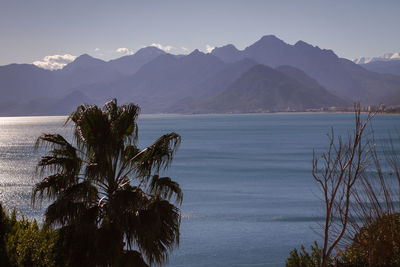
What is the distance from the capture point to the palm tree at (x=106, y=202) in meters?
9.96

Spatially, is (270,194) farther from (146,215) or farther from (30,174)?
(146,215)

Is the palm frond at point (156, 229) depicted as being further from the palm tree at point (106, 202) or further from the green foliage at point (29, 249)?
the green foliage at point (29, 249)

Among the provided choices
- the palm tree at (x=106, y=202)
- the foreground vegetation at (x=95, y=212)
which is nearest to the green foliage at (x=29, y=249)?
the foreground vegetation at (x=95, y=212)

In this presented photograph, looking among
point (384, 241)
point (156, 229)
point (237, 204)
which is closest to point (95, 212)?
point (156, 229)

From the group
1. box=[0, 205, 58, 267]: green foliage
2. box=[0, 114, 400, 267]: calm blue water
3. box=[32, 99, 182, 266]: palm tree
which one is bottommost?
box=[0, 114, 400, 267]: calm blue water

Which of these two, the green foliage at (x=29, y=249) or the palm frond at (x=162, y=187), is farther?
the palm frond at (x=162, y=187)

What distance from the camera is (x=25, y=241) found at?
10141 mm

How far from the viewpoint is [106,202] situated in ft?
35.0

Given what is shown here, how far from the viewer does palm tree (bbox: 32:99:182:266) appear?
9961 millimetres

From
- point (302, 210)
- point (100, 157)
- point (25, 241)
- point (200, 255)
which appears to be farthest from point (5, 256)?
point (302, 210)

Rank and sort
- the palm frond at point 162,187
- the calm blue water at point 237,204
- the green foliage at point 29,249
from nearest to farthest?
1. the green foliage at point 29,249
2. the palm frond at point 162,187
3. the calm blue water at point 237,204

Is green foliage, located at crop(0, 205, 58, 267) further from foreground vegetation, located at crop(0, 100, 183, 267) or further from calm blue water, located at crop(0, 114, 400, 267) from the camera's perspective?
calm blue water, located at crop(0, 114, 400, 267)

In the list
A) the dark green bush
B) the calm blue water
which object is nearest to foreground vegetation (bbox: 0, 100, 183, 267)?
the dark green bush

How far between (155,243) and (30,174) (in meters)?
56.0
